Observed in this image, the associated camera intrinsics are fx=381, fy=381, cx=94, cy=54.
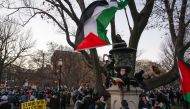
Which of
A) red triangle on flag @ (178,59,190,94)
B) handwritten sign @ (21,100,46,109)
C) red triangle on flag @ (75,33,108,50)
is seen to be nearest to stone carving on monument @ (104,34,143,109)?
red triangle on flag @ (75,33,108,50)

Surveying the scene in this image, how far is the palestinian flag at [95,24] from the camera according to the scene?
12.7 metres

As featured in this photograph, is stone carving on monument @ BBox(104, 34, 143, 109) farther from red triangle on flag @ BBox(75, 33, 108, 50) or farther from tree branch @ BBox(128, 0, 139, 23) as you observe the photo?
tree branch @ BBox(128, 0, 139, 23)

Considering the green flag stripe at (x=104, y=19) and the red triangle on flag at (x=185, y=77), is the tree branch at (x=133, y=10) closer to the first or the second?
the green flag stripe at (x=104, y=19)

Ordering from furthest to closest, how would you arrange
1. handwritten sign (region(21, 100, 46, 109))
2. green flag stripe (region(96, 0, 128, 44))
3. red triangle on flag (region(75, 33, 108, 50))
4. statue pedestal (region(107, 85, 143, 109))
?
handwritten sign (region(21, 100, 46, 109)) → statue pedestal (region(107, 85, 143, 109)) → green flag stripe (region(96, 0, 128, 44)) → red triangle on flag (region(75, 33, 108, 50))

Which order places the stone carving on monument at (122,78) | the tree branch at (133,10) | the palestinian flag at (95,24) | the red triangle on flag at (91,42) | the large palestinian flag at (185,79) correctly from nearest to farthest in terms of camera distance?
the large palestinian flag at (185,79) → the red triangle on flag at (91,42) → the palestinian flag at (95,24) → the stone carving on monument at (122,78) → the tree branch at (133,10)

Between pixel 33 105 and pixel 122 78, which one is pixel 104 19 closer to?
pixel 122 78

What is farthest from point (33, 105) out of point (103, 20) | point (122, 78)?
point (103, 20)

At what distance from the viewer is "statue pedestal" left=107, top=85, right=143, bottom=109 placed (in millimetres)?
13547

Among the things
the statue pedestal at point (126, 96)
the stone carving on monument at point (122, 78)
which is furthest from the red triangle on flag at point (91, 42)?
the statue pedestal at point (126, 96)

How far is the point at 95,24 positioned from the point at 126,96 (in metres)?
2.81

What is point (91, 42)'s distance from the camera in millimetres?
12539

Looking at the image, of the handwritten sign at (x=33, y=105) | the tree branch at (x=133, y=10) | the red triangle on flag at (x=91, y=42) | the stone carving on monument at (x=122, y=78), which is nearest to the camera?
the red triangle on flag at (x=91, y=42)

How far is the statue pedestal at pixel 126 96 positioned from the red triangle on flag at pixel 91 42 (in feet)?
6.32

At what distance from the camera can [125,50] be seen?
13.2 m
